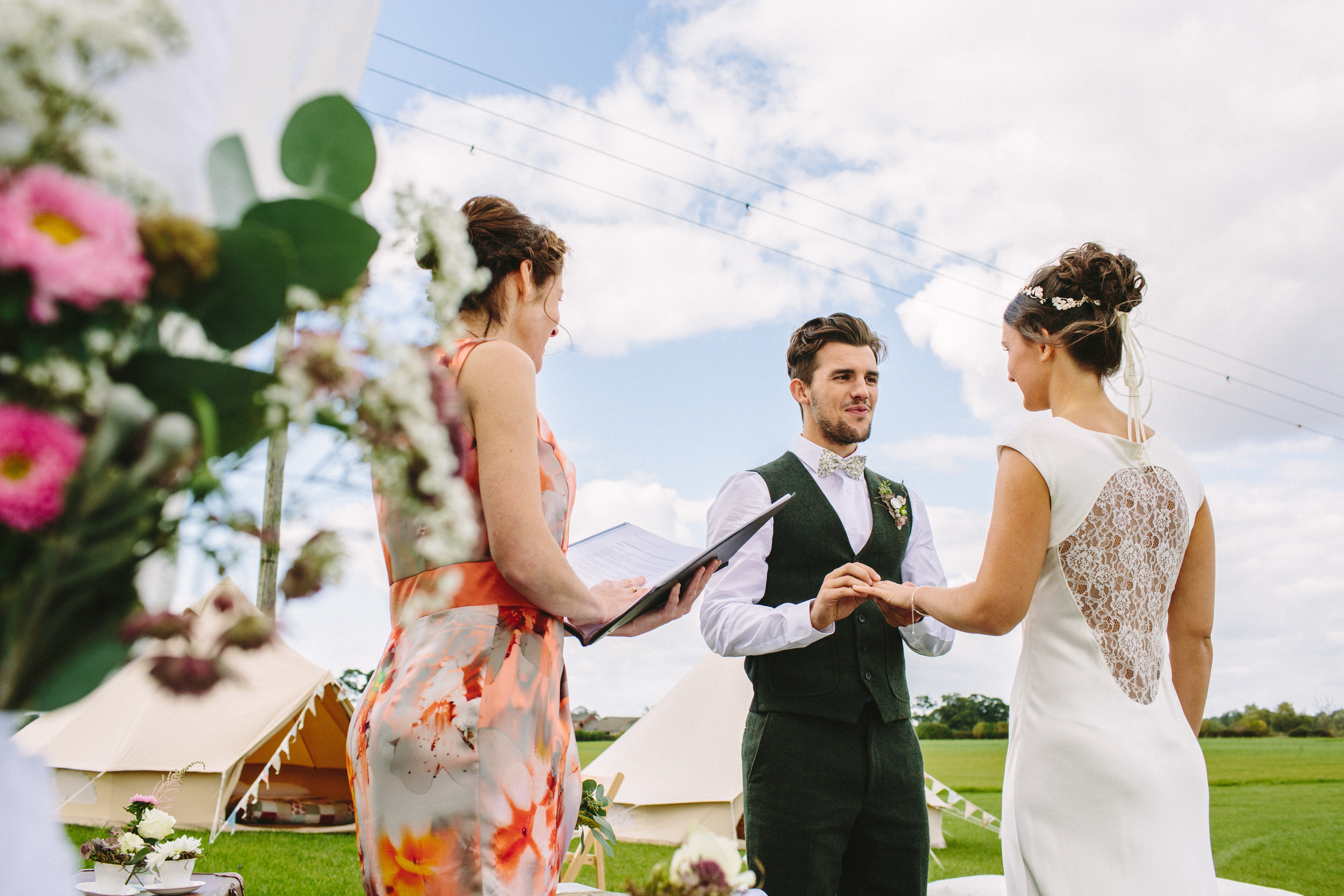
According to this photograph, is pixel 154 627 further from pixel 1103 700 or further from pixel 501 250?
pixel 1103 700

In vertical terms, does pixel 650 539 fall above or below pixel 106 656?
above

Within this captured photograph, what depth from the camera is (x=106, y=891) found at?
349 cm

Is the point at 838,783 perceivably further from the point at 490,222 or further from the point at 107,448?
the point at 107,448

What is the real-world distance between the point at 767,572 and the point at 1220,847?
11285 mm

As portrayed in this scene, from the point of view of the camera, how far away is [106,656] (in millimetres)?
573

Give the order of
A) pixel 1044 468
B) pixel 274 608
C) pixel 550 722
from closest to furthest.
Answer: pixel 274 608 < pixel 550 722 < pixel 1044 468

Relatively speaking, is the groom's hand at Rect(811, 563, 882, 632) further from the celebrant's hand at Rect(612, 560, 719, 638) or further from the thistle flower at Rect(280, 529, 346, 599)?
the thistle flower at Rect(280, 529, 346, 599)

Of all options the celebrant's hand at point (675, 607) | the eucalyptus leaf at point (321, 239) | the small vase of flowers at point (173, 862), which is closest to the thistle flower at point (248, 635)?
the eucalyptus leaf at point (321, 239)

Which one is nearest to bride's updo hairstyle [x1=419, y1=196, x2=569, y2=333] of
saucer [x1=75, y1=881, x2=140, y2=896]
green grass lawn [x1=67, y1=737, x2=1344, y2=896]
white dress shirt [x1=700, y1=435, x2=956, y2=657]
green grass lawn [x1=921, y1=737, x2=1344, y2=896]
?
white dress shirt [x1=700, y1=435, x2=956, y2=657]

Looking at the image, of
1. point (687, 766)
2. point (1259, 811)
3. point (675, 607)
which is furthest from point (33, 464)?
point (1259, 811)

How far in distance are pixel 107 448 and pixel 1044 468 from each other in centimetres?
186

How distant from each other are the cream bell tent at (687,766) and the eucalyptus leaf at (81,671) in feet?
30.3

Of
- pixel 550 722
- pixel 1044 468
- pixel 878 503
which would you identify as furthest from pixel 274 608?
pixel 878 503

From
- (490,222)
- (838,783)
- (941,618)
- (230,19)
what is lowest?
(838,783)
